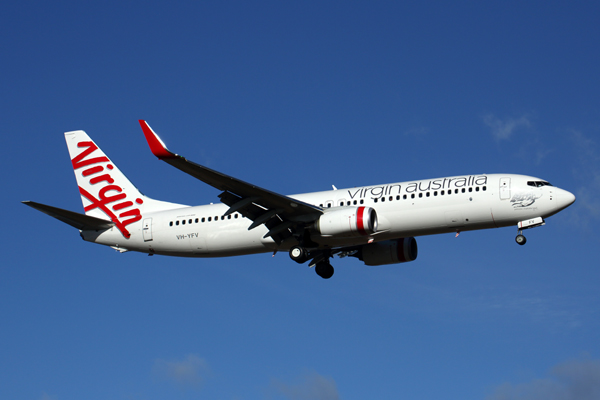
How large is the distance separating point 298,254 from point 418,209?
21.7 feet

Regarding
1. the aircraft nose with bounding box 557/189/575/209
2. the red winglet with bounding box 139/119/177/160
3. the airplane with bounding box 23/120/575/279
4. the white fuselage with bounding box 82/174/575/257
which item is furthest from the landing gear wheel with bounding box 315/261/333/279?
the red winglet with bounding box 139/119/177/160

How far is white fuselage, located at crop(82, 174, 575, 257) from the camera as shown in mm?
34469

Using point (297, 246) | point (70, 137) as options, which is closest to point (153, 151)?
point (297, 246)

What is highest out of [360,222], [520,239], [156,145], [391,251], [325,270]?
[156,145]

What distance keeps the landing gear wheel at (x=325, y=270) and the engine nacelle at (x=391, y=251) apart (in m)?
2.07

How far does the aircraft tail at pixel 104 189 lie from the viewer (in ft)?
137

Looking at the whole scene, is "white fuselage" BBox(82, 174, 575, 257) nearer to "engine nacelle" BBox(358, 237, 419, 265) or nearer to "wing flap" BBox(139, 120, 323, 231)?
"wing flap" BBox(139, 120, 323, 231)

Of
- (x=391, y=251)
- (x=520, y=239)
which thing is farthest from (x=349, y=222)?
(x=520, y=239)

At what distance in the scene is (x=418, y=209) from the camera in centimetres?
3497

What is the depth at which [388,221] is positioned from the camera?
3541cm

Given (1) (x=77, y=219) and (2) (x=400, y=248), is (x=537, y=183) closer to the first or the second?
(2) (x=400, y=248)

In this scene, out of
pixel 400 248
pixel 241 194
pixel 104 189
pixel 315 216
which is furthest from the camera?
pixel 104 189

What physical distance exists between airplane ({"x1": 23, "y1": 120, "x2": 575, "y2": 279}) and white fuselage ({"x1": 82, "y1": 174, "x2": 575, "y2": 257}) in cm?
5

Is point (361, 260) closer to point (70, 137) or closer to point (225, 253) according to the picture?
point (225, 253)
